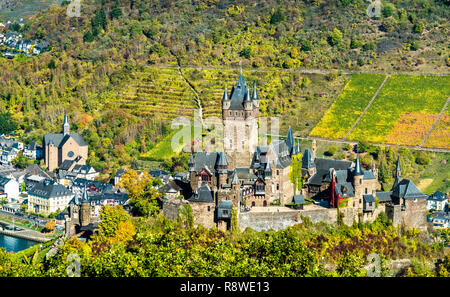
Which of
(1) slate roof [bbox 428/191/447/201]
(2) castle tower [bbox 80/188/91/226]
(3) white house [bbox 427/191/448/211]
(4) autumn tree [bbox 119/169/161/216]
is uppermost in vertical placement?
(4) autumn tree [bbox 119/169/161/216]

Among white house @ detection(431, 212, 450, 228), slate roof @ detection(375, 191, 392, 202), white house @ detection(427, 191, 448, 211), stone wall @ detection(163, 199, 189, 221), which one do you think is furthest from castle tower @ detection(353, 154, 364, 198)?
white house @ detection(427, 191, 448, 211)

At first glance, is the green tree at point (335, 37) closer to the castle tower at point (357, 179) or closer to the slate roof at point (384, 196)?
the slate roof at point (384, 196)

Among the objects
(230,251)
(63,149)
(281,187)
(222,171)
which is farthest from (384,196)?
(63,149)

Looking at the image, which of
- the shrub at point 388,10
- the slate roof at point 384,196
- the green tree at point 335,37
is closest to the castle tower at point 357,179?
the slate roof at point 384,196

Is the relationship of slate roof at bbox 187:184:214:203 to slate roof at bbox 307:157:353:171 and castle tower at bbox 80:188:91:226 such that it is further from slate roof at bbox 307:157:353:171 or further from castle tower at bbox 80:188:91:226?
slate roof at bbox 307:157:353:171

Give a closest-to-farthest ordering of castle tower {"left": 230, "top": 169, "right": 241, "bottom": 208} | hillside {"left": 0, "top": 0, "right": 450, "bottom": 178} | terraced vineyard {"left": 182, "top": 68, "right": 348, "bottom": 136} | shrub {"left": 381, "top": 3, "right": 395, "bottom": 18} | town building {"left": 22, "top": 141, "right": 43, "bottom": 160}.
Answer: castle tower {"left": 230, "top": 169, "right": 241, "bottom": 208} → terraced vineyard {"left": 182, "top": 68, "right": 348, "bottom": 136} → hillside {"left": 0, "top": 0, "right": 450, "bottom": 178} → town building {"left": 22, "top": 141, "right": 43, "bottom": 160} → shrub {"left": 381, "top": 3, "right": 395, "bottom": 18}

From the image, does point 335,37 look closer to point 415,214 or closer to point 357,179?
point 415,214
